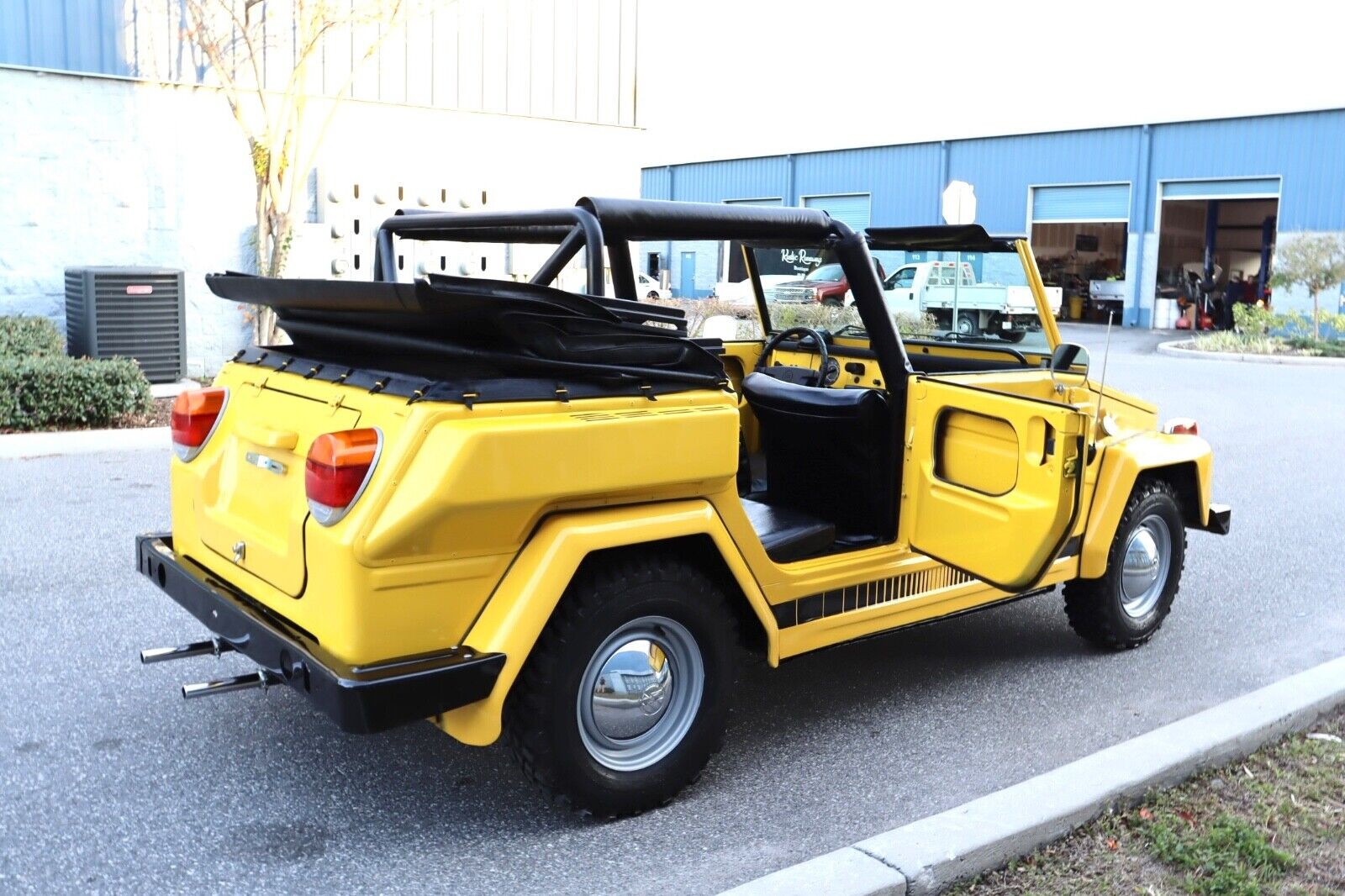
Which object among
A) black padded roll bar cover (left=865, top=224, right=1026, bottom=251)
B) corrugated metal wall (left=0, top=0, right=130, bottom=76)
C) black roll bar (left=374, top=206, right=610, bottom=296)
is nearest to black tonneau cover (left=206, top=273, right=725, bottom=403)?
black roll bar (left=374, top=206, right=610, bottom=296)

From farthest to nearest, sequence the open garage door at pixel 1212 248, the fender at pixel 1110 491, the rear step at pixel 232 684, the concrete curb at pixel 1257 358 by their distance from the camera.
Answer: the open garage door at pixel 1212 248 → the concrete curb at pixel 1257 358 → the fender at pixel 1110 491 → the rear step at pixel 232 684

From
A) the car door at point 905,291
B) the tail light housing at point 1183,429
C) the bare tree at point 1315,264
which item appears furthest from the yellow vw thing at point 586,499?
the bare tree at point 1315,264

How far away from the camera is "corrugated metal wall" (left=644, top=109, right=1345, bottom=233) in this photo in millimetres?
28516

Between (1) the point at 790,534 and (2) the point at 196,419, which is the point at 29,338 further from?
(1) the point at 790,534

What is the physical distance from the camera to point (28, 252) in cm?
1251

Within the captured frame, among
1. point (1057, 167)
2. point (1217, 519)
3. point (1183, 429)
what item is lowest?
point (1217, 519)

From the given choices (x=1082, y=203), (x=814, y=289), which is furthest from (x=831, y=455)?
(x=1082, y=203)

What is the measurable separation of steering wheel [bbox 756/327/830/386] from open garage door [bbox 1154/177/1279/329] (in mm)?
27731

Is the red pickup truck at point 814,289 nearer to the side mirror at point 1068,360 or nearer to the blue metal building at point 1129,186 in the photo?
the side mirror at point 1068,360

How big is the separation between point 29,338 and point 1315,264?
24.3m

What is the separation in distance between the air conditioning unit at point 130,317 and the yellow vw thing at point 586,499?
341 inches

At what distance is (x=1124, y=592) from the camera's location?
16.7ft

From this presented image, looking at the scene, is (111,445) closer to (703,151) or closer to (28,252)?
(28,252)

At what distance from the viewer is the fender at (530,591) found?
312 centimetres
